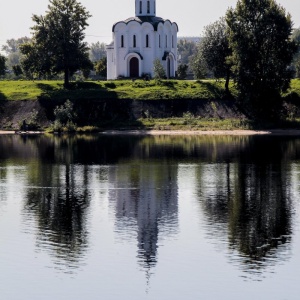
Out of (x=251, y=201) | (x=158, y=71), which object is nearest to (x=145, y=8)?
(x=158, y=71)

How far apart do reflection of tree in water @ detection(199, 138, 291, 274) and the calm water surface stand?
49mm

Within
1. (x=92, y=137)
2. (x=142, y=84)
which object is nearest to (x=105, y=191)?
(x=92, y=137)

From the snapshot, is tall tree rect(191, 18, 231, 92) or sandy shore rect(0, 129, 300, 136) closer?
sandy shore rect(0, 129, 300, 136)

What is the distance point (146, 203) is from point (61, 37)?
61.3 meters

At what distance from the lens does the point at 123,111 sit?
316 feet

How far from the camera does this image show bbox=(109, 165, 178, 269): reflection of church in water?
118ft

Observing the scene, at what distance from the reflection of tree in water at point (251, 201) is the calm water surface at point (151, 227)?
0.05 m

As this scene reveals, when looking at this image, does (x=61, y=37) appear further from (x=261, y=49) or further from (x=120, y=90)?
(x=261, y=49)

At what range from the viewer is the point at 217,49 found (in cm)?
9875

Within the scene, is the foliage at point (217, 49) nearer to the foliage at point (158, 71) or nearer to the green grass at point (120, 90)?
the green grass at point (120, 90)

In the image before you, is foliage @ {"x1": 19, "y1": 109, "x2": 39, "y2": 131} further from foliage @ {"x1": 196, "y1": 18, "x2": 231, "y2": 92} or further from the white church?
the white church

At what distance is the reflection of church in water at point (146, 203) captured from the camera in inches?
1411

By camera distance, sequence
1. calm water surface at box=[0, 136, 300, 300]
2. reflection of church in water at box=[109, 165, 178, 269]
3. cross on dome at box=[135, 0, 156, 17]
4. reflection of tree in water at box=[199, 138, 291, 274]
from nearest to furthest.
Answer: calm water surface at box=[0, 136, 300, 300], reflection of tree in water at box=[199, 138, 291, 274], reflection of church in water at box=[109, 165, 178, 269], cross on dome at box=[135, 0, 156, 17]

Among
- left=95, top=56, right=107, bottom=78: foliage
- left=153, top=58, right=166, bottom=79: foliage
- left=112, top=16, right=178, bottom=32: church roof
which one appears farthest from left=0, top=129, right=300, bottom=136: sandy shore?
left=95, top=56, right=107, bottom=78: foliage
